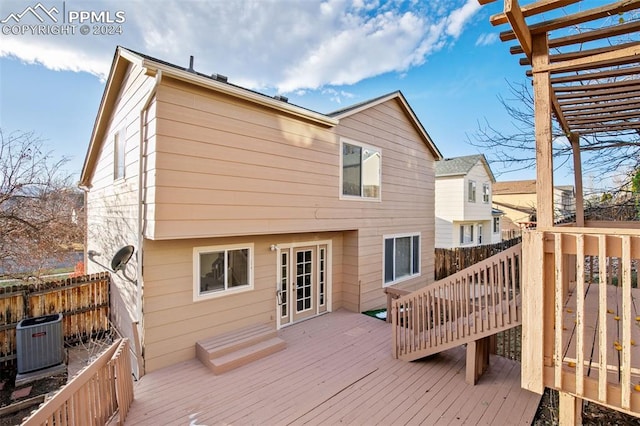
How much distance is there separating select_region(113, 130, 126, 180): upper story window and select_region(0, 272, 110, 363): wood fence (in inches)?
108

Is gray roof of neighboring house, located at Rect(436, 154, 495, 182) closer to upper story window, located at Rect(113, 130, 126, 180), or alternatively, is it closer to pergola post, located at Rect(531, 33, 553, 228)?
pergola post, located at Rect(531, 33, 553, 228)

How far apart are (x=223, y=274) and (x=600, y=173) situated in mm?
9886

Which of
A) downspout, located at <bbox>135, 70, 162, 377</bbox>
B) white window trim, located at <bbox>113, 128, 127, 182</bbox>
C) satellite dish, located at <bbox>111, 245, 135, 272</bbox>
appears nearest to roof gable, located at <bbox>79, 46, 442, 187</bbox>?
downspout, located at <bbox>135, 70, 162, 377</bbox>

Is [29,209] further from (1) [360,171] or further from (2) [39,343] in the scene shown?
(1) [360,171]

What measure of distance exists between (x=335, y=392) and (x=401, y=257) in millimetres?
5842

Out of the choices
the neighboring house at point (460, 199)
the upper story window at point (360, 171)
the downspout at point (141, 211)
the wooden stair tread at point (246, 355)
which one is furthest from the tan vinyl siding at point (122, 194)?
the neighboring house at point (460, 199)

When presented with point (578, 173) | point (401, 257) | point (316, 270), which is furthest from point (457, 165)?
point (316, 270)

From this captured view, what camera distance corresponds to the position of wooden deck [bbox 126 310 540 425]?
378 cm

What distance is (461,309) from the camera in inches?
180

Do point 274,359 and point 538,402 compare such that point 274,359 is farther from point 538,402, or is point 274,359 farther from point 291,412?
point 538,402

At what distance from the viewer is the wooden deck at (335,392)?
3780 millimetres

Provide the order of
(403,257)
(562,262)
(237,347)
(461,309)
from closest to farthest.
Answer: (562,262) → (461,309) → (237,347) → (403,257)

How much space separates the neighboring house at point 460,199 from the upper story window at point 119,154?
16.7m

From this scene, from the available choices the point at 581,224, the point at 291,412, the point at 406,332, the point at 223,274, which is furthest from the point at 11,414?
the point at 581,224
